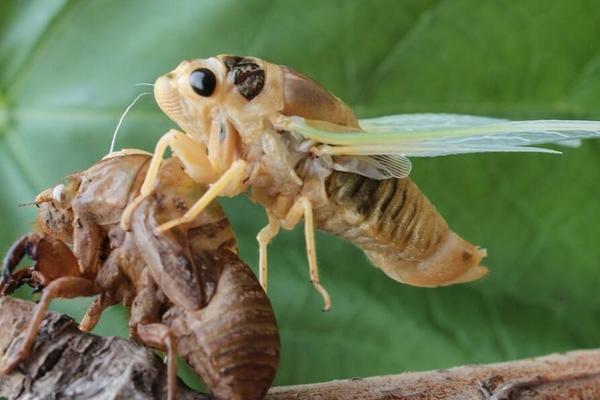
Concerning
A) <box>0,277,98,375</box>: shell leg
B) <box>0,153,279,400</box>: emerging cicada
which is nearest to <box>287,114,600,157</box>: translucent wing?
<box>0,153,279,400</box>: emerging cicada

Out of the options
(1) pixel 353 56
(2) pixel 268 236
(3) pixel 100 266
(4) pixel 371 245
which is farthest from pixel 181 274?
(1) pixel 353 56

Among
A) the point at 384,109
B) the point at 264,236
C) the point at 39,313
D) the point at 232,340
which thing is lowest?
the point at 384,109

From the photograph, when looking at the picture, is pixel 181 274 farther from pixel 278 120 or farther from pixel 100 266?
pixel 278 120

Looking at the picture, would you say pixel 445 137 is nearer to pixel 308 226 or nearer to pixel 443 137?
pixel 443 137

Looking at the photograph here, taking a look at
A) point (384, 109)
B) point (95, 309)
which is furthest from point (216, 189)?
point (384, 109)

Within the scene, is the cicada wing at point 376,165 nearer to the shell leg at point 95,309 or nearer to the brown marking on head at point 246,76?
the brown marking on head at point 246,76
